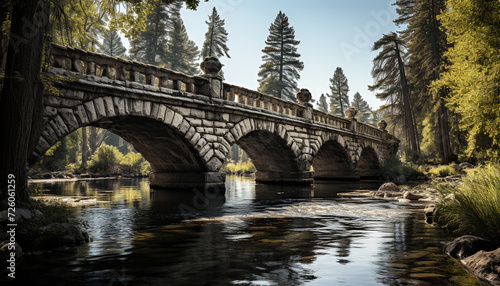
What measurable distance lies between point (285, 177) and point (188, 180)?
21.5ft

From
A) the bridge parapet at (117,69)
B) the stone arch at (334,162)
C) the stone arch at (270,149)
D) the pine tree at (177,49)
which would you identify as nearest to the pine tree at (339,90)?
the pine tree at (177,49)

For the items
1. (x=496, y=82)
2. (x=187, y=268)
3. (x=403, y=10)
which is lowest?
(x=187, y=268)

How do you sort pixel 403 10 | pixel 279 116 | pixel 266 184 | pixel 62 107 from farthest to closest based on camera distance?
pixel 403 10 → pixel 266 184 → pixel 279 116 → pixel 62 107

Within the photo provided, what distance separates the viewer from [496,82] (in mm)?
10328

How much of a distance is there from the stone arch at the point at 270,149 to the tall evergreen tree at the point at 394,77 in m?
17.1

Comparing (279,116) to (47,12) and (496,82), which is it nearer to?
(496,82)

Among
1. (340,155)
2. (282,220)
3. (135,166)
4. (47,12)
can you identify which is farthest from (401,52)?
(47,12)

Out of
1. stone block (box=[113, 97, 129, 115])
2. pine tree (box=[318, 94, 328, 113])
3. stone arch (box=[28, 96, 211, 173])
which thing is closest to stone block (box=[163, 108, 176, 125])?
stone arch (box=[28, 96, 211, 173])

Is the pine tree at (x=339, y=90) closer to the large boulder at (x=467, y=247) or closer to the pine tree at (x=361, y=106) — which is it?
the pine tree at (x=361, y=106)

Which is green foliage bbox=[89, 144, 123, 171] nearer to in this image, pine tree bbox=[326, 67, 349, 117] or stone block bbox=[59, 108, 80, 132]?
stone block bbox=[59, 108, 80, 132]

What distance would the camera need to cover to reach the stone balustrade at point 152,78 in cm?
837

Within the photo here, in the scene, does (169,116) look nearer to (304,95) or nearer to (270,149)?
(270,149)

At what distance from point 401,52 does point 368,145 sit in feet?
38.7

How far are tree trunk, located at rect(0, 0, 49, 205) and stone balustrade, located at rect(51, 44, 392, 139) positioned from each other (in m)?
2.48
